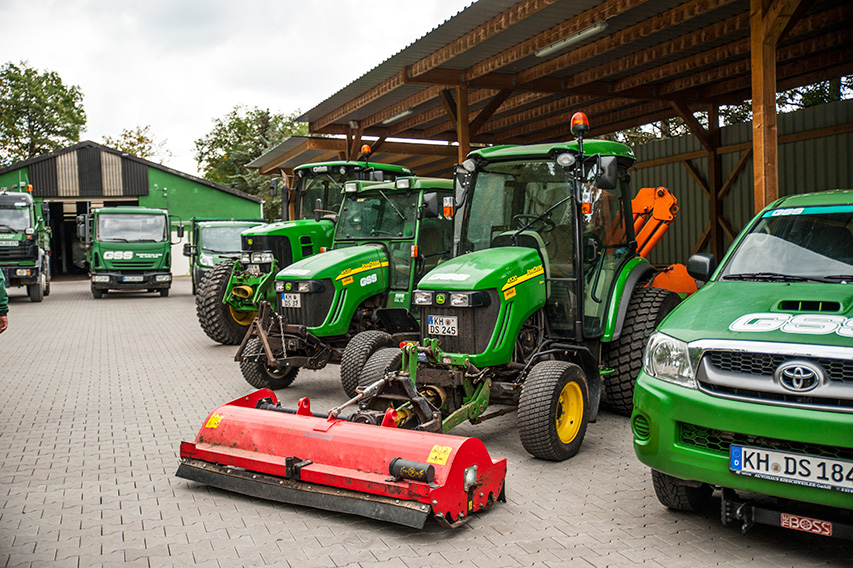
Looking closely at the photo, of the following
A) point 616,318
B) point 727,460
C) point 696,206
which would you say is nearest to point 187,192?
point 696,206

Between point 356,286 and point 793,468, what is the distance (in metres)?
5.53

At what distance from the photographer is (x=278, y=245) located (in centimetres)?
1068

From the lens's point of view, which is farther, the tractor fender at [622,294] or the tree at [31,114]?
the tree at [31,114]

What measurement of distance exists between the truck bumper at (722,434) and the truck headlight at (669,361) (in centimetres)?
4

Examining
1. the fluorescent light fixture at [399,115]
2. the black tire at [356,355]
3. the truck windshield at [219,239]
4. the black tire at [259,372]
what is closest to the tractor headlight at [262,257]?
the black tire at [259,372]

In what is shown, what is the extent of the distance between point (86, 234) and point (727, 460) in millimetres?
21661

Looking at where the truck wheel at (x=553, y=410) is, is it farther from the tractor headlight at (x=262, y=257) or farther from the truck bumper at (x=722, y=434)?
the tractor headlight at (x=262, y=257)

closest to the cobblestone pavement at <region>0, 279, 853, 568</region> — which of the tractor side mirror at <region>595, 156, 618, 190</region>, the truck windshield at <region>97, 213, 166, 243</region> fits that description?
the tractor side mirror at <region>595, 156, 618, 190</region>

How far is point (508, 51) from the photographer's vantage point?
1123 cm

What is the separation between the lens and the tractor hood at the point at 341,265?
814 centimetres

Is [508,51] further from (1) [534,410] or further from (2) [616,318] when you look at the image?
(1) [534,410]

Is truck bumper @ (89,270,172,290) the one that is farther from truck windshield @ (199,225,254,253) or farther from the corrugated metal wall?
the corrugated metal wall

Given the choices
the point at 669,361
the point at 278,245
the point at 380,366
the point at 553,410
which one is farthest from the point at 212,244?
the point at 669,361

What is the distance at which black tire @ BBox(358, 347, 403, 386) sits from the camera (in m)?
6.02
